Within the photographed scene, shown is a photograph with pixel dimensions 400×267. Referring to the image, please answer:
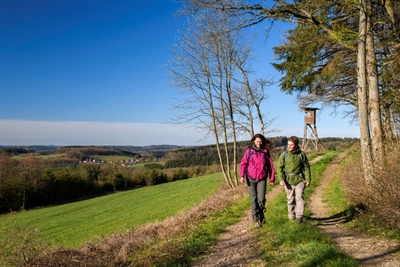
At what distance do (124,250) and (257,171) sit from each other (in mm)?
2991

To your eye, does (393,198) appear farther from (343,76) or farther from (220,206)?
(343,76)

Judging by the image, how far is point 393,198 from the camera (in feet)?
16.8

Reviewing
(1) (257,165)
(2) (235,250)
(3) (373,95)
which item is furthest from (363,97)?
(2) (235,250)

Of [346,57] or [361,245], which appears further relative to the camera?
[346,57]

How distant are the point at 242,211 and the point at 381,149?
3.89 metres

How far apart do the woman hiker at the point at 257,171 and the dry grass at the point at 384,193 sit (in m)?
1.87

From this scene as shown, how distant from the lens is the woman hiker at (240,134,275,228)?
648cm

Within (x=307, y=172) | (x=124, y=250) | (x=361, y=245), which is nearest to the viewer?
(x=361, y=245)

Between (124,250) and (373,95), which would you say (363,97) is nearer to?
(373,95)

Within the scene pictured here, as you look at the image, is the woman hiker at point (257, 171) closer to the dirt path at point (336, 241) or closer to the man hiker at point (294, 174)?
the man hiker at point (294, 174)

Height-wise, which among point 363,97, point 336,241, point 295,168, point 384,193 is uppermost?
point 363,97

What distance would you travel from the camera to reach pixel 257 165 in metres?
6.49

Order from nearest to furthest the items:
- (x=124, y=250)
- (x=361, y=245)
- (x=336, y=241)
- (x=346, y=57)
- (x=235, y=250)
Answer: (x=361, y=245) → (x=336, y=241) → (x=235, y=250) → (x=124, y=250) → (x=346, y=57)

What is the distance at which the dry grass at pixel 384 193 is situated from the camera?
5062mm
